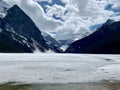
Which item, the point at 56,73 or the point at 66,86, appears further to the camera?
the point at 56,73

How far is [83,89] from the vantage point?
90.1 feet

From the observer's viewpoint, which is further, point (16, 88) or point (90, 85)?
point (90, 85)

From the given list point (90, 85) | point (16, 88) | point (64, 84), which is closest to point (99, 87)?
point (90, 85)

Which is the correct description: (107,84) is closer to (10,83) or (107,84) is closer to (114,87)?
(114,87)

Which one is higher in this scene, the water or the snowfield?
the snowfield

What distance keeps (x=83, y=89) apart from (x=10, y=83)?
855cm

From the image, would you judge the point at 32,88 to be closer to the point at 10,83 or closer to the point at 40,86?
the point at 40,86

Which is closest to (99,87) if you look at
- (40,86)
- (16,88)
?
(40,86)

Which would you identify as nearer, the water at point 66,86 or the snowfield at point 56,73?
the water at point 66,86

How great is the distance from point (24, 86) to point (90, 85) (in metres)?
7.18

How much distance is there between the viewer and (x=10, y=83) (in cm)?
3067

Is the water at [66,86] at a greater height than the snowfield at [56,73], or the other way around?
the snowfield at [56,73]

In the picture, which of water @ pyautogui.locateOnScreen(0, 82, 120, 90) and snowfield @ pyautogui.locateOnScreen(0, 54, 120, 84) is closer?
water @ pyautogui.locateOnScreen(0, 82, 120, 90)

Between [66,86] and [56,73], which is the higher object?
[56,73]
